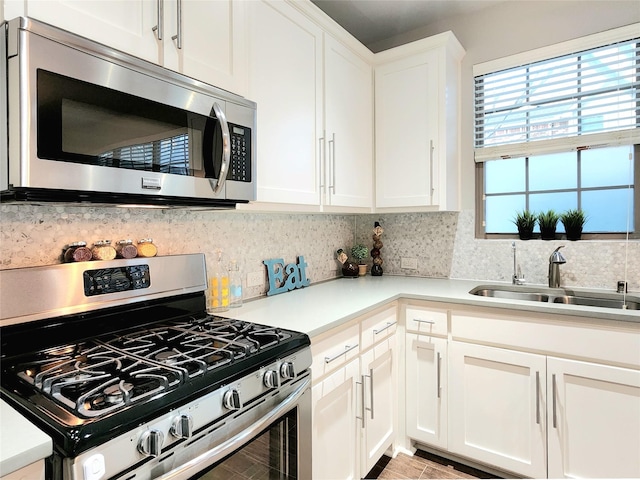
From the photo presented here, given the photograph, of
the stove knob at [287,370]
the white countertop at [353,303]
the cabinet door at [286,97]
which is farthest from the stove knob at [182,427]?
the cabinet door at [286,97]

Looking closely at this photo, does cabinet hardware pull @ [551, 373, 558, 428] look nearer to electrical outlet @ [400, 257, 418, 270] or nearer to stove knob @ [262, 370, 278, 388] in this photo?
electrical outlet @ [400, 257, 418, 270]

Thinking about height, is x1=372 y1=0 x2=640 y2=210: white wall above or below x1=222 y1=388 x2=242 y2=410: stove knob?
above

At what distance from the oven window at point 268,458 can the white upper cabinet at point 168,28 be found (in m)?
1.20

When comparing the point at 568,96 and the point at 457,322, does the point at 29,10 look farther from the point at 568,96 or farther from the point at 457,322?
the point at 568,96

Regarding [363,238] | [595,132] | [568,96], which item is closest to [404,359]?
[363,238]

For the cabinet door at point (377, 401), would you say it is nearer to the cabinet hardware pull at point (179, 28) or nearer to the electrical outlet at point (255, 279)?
the electrical outlet at point (255, 279)

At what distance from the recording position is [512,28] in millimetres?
2338

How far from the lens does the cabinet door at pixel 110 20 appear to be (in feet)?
3.11

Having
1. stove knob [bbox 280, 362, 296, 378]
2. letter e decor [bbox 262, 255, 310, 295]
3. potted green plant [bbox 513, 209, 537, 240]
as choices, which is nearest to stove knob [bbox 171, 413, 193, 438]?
stove knob [bbox 280, 362, 296, 378]

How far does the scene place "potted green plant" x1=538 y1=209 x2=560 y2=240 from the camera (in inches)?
87.1

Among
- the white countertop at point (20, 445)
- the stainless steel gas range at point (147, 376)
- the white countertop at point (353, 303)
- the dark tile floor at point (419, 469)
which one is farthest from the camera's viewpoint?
the dark tile floor at point (419, 469)

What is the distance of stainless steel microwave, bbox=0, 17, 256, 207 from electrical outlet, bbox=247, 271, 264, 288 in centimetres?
59

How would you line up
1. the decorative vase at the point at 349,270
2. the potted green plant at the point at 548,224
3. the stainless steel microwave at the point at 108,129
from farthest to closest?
the decorative vase at the point at 349,270, the potted green plant at the point at 548,224, the stainless steel microwave at the point at 108,129

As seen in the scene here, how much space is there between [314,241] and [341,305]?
2.50 ft
